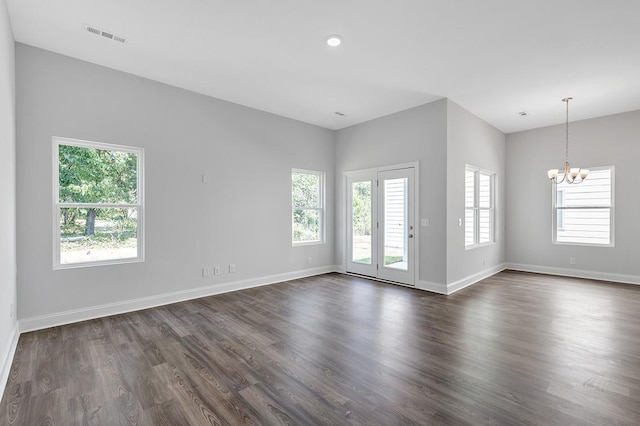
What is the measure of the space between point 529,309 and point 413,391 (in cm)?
284

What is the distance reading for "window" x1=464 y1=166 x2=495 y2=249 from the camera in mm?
5664

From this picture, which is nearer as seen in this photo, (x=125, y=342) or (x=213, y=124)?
(x=125, y=342)

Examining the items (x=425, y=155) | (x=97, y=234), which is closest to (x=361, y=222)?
(x=425, y=155)

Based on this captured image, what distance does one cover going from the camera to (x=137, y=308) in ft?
13.2

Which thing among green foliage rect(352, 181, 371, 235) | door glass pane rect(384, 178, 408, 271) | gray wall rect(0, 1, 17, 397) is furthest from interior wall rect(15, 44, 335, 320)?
door glass pane rect(384, 178, 408, 271)

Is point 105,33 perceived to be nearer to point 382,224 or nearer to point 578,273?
point 382,224

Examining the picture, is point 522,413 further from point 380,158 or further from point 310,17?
point 380,158

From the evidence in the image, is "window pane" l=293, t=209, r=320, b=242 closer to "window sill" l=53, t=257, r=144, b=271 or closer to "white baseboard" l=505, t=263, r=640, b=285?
"window sill" l=53, t=257, r=144, b=271

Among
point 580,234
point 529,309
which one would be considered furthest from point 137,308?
point 580,234

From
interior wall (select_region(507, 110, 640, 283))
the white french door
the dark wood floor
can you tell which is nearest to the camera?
the dark wood floor

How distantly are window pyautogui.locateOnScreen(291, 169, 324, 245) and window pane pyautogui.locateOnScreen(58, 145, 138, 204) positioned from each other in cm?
275

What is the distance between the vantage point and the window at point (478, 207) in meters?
5.66

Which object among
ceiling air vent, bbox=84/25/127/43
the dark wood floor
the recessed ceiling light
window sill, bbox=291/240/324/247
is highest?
ceiling air vent, bbox=84/25/127/43

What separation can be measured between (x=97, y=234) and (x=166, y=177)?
3.60 feet
